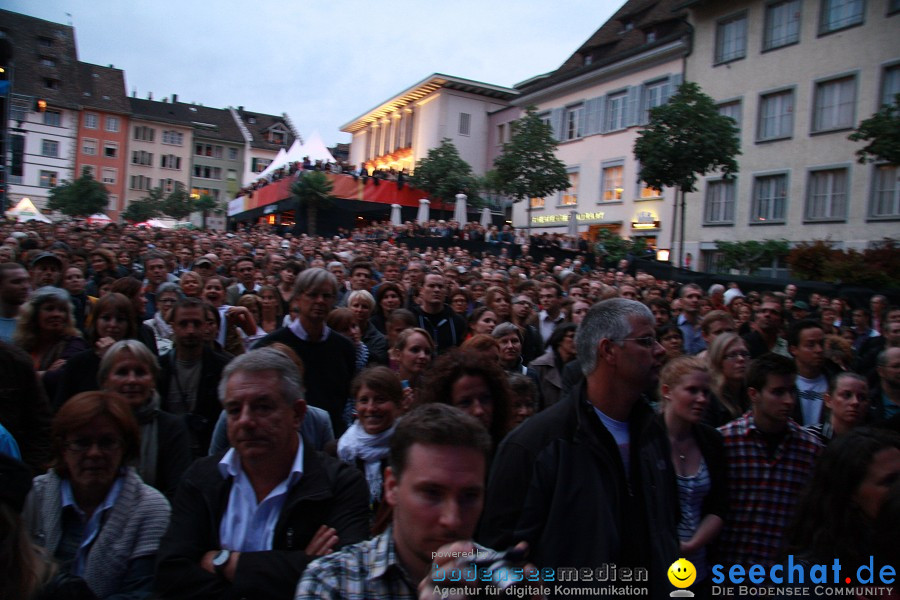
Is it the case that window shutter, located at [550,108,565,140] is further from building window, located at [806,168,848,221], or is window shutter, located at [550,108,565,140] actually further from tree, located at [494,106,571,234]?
building window, located at [806,168,848,221]

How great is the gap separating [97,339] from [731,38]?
3101 cm

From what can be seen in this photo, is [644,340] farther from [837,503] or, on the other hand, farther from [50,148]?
[50,148]

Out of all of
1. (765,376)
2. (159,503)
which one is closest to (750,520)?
(765,376)

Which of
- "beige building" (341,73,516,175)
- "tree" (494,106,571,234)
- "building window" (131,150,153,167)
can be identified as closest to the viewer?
"tree" (494,106,571,234)

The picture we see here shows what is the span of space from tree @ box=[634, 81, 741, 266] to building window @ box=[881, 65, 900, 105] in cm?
515

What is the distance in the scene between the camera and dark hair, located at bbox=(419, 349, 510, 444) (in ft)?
11.1

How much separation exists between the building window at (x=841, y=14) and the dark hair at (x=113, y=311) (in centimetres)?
2767

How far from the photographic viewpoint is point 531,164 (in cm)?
3353

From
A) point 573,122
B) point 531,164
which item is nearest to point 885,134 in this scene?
point 531,164

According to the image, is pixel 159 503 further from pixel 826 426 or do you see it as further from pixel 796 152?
pixel 796 152

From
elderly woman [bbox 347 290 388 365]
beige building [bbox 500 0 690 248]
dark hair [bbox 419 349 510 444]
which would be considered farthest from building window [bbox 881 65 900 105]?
dark hair [bbox 419 349 510 444]

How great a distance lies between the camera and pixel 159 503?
2740 mm

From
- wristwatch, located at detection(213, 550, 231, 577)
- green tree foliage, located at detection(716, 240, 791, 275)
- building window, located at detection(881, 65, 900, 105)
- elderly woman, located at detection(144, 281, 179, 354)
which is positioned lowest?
wristwatch, located at detection(213, 550, 231, 577)

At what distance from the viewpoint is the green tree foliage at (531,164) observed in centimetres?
3322
